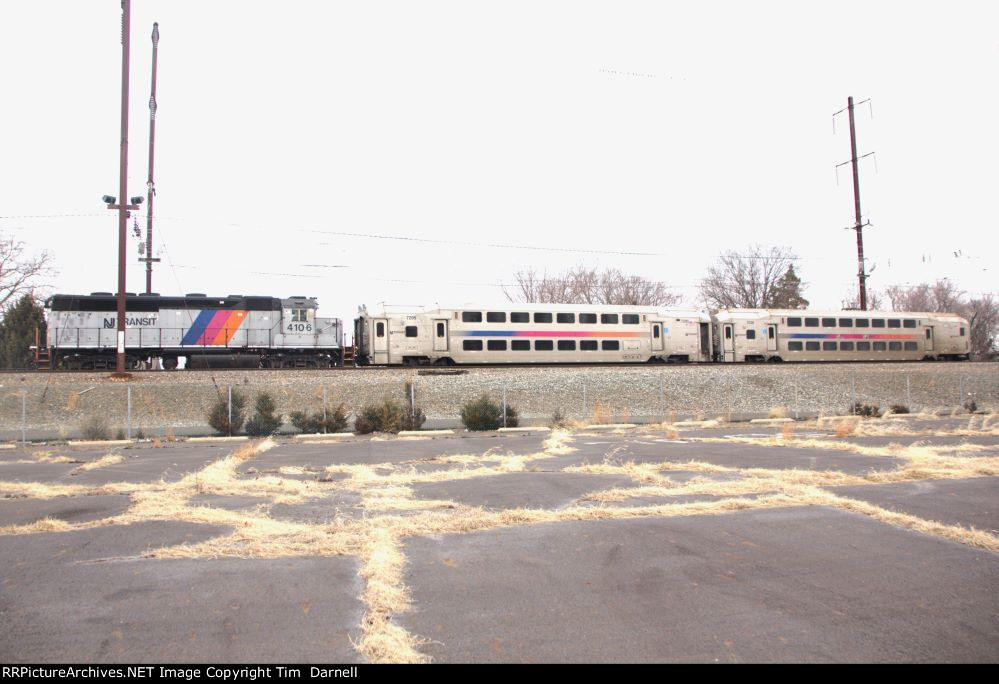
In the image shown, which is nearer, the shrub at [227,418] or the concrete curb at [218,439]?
the concrete curb at [218,439]

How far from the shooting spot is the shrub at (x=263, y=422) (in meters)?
22.4

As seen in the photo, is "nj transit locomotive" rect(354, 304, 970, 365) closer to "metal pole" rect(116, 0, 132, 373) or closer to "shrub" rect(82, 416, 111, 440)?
"metal pole" rect(116, 0, 132, 373)

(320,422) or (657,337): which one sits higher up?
(657,337)

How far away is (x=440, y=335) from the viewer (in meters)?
32.7

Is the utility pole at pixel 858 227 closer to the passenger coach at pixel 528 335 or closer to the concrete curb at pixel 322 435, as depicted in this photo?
the passenger coach at pixel 528 335

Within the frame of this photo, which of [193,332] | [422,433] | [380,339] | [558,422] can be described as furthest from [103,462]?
[193,332]

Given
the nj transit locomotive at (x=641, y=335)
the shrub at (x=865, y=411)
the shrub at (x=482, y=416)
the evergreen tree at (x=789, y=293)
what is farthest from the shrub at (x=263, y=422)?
the evergreen tree at (x=789, y=293)

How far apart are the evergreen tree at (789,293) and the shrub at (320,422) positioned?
5542 cm

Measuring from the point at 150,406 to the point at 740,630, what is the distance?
84.9ft

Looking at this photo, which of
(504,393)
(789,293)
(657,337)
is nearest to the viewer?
(504,393)

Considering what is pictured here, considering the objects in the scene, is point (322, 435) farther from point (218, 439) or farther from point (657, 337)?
point (657, 337)

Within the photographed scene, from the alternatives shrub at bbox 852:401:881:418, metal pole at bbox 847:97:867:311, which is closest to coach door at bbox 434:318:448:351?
shrub at bbox 852:401:881:418

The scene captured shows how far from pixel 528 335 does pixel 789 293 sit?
4518 centimetres

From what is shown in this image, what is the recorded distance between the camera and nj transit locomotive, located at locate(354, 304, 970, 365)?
32.6 metres
